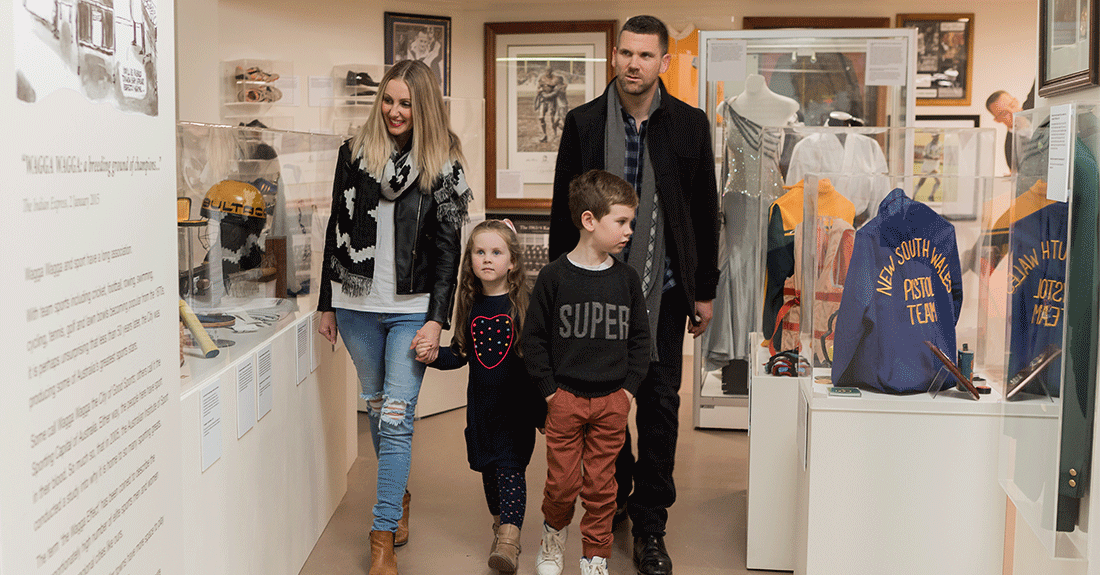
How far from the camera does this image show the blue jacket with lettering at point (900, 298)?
2250 millimetres

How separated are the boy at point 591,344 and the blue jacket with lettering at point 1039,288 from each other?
1011 millimetres

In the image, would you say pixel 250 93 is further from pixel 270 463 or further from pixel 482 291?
pixel 270 463

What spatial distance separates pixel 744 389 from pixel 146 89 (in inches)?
142

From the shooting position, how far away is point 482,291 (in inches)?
117

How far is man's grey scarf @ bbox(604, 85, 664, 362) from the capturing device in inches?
112

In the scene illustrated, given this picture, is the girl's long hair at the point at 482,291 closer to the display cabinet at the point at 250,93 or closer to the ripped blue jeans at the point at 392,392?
the ripped blue jeans at the point at 392,392

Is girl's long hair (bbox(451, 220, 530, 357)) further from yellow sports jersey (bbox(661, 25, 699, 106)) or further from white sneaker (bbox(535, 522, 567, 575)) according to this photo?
yellow sports jersey (bbox(661, 25, 699, 106))

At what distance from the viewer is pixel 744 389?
15.3 feet

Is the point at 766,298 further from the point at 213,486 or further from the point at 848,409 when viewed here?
the point at 213,486

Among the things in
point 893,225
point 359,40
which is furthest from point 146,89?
point 359,40

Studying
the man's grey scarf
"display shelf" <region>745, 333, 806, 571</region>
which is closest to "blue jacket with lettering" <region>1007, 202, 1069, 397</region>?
"display shelf" <region>745, 333, 806, 571</region>

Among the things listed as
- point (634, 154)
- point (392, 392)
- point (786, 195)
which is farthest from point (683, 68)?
point (392, 392)

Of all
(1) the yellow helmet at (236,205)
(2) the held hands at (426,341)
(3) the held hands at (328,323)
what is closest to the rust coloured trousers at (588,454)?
(2) the held hands at (426,341)

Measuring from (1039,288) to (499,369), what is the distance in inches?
61.4
